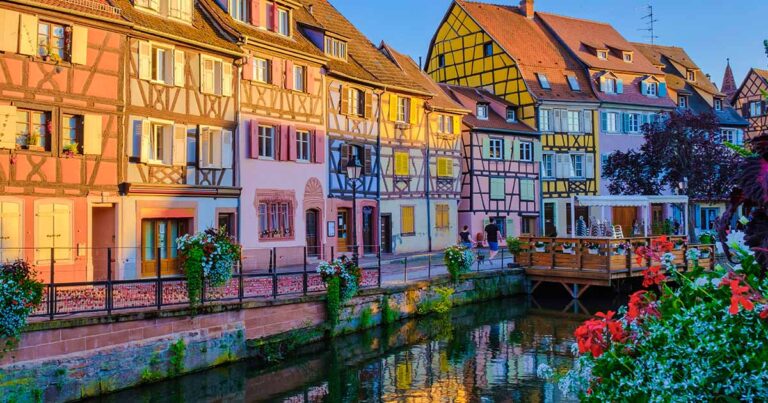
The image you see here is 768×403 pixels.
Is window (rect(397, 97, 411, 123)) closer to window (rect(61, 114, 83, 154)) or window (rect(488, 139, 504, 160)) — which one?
window (rect(488, 139, 504, 160))

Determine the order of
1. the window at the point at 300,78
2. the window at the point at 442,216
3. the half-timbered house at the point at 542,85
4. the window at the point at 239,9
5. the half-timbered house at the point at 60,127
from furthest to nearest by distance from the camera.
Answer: the half-timbered house at the point at 542,85
the window at the point at 442,216
the window at the point at 300,78
the window at the point at 239,9
the half-timbered house at the point at 60,127

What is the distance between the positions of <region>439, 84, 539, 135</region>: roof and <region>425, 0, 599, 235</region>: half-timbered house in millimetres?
772

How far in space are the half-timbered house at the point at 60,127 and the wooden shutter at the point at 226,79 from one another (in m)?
3.70

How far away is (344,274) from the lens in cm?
1770

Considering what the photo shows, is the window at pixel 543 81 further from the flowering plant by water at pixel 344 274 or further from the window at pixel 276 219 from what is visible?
the flowering plant by water at pixel 344 274

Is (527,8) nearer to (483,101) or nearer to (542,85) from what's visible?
(542,85)

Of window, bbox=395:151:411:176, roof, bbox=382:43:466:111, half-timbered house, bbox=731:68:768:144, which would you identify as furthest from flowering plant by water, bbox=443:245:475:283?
half-timbered house, bbox=731:68:768:144

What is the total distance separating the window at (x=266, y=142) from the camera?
24.0 m

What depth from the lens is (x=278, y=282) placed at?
16.7 m

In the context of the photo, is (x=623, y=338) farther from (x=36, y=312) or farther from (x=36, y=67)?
(x=36, y=67)

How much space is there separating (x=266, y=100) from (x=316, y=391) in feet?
42.4

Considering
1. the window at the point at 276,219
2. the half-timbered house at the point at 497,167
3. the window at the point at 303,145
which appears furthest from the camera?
the half-timbered house at the point at 497,167

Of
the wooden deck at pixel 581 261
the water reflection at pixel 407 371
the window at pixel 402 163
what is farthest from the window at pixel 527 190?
the water reflection at pixel 407 371

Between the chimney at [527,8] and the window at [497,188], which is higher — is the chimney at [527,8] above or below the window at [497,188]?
above
